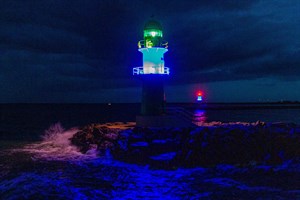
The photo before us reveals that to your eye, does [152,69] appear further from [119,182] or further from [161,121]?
[119,182]

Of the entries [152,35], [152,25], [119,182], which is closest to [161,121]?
[152,35]

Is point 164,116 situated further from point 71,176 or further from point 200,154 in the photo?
point 71,176

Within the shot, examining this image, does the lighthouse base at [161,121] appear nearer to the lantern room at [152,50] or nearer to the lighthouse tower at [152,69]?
the lighthouse tower at [152,69]

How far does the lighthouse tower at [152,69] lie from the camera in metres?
21.0

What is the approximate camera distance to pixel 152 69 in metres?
21.0

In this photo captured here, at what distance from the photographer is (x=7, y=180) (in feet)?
41.7

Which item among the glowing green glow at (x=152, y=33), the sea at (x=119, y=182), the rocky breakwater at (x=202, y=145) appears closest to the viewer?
the sea at (x=119, y=182)

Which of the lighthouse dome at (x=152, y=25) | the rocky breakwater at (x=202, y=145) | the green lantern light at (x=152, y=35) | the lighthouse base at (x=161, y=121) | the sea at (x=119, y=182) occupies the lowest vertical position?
the sea at (x=119, y=182)

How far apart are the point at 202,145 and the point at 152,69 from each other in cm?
649

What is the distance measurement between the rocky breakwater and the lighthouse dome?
6447mm

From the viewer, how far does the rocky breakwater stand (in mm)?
15398

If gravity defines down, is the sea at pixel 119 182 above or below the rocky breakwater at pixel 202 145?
below

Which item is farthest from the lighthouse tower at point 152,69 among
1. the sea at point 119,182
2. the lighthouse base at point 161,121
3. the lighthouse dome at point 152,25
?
the sea at point 119,182

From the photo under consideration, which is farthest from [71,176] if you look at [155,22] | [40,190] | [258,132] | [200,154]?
[155,22]
